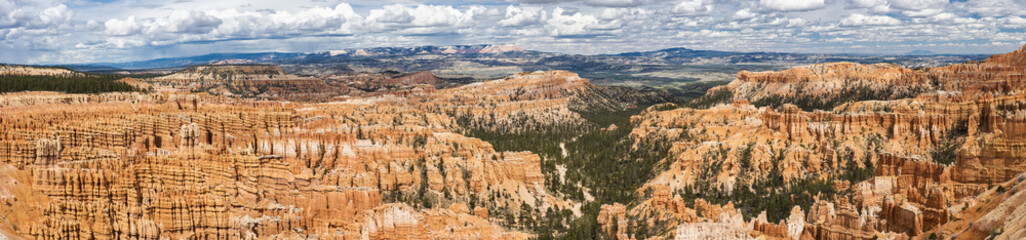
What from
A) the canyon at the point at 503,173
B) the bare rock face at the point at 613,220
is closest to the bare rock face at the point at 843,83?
the canyon at the point at 503,173

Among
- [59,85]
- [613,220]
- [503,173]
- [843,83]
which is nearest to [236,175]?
[613,220]

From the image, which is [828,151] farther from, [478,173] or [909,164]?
[478,173]

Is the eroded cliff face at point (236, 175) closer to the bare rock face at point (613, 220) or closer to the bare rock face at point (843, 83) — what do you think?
the bare rock face at point (613, 220)

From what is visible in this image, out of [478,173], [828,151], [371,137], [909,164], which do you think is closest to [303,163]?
[371,137]

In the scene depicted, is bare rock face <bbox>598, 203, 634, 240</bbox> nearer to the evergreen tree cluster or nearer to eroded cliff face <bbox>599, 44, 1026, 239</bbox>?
eroded cliff face <bbox>599, 44, 1026, 239</bbox>

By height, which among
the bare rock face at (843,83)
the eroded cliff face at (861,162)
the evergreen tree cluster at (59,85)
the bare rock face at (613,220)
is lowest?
the bare rock face at (613,220)

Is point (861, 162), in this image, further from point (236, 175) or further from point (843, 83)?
point (843, 83)
